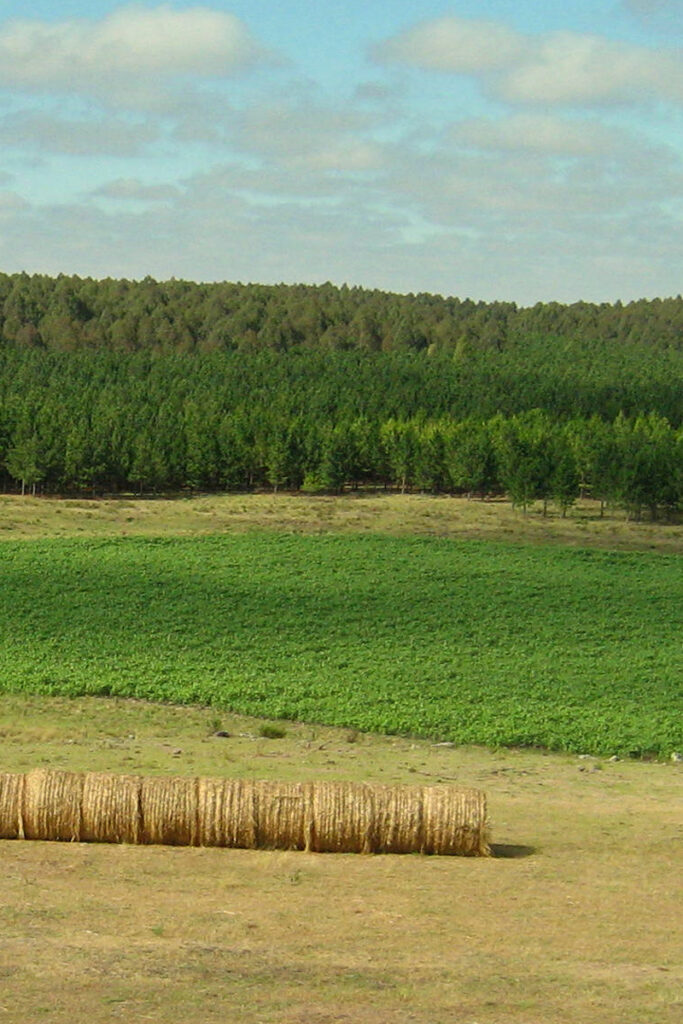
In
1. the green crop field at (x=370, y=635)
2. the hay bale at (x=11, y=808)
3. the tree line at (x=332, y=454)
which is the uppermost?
the tree line at (x=332, y=454)

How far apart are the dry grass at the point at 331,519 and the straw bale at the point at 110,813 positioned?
240ft

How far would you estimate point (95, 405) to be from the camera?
560ft

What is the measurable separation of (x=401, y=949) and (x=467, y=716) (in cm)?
2724

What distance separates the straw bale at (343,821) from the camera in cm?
2311

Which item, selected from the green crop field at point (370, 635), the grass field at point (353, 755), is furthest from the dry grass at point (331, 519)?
the green crop field at point (370, 635)

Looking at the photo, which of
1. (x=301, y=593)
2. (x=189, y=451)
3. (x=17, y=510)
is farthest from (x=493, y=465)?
(x=301, y=593)

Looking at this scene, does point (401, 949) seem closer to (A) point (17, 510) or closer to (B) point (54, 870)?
(B) point (54, 870)

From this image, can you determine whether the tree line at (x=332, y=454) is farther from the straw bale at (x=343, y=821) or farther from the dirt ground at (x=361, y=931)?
the straw bale at (x=343, y=821)

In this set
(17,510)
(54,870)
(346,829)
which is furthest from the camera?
(17,510)

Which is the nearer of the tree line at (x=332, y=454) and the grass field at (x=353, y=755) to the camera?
the grass field at (x=353, y=755)

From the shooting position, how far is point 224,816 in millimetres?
23172

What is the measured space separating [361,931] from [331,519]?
317 feet

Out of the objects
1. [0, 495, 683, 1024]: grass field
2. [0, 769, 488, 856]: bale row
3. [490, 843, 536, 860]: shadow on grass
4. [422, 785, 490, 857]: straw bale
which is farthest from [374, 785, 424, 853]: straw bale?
[490, 843, 536, 860]: shadow on grass

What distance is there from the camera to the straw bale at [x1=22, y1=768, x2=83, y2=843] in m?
23.1
